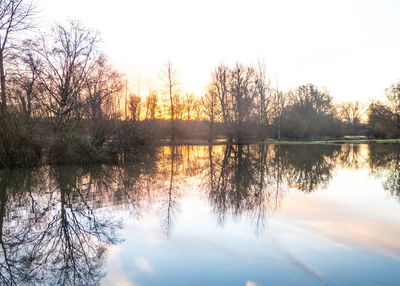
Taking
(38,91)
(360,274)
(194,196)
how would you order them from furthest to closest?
(38,91)
(194,196)
(360,274)

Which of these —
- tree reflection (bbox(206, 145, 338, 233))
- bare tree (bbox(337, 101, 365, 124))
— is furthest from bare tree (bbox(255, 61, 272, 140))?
bare tree (bbox(337, 101, 365, 124))

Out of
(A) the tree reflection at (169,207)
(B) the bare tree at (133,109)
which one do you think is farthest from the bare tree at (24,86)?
(B) the bare tree at (133,109)

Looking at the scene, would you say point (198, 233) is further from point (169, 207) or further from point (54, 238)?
point (54, 238)

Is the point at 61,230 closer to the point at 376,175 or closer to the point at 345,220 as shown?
the point at 345,220

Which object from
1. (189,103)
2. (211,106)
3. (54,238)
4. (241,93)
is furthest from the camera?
(189,103)

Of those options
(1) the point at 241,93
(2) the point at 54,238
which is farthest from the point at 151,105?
(2) the point at 54,238

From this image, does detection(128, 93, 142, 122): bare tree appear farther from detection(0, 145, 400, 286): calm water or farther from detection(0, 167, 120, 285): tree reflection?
detection(0, 167, 120, 285): tree reflection

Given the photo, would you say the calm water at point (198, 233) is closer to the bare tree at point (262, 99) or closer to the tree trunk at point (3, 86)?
the tree trunk at point (3, 86)

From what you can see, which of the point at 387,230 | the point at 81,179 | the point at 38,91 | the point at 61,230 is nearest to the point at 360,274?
the point at 387,230

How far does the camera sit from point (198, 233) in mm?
5332

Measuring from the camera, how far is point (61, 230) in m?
5.48

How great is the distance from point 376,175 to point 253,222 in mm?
9177

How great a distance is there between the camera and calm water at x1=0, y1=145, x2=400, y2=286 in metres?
3.79

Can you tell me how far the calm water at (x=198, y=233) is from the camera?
12.4ft
